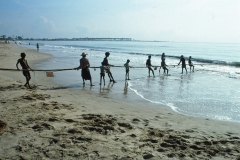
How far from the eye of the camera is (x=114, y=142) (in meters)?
4.28

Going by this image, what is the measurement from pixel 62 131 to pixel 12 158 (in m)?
1.22

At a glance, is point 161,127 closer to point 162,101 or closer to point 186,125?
point 186,125

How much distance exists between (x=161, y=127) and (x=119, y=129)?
42.4 inches

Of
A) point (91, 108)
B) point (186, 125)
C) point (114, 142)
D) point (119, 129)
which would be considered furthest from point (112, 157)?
point (91, 108)

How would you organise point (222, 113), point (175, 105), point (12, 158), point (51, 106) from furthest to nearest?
point (175, 105), point (222, 113), point (51, 106), point (12, 158)

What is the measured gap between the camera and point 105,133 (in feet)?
15.3

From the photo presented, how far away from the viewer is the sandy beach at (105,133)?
3861 millimetres

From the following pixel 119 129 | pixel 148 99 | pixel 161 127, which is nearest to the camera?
pixel 119 129

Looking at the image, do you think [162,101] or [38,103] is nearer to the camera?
[38,103]

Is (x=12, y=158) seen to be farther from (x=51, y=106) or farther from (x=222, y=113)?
(x=222, y=113)

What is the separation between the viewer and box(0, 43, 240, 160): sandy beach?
3861 millimetres

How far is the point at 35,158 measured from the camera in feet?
11.7

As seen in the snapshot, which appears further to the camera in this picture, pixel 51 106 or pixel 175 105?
pixel 175 105

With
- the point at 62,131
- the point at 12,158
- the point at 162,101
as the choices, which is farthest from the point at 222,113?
the point at 12,158
